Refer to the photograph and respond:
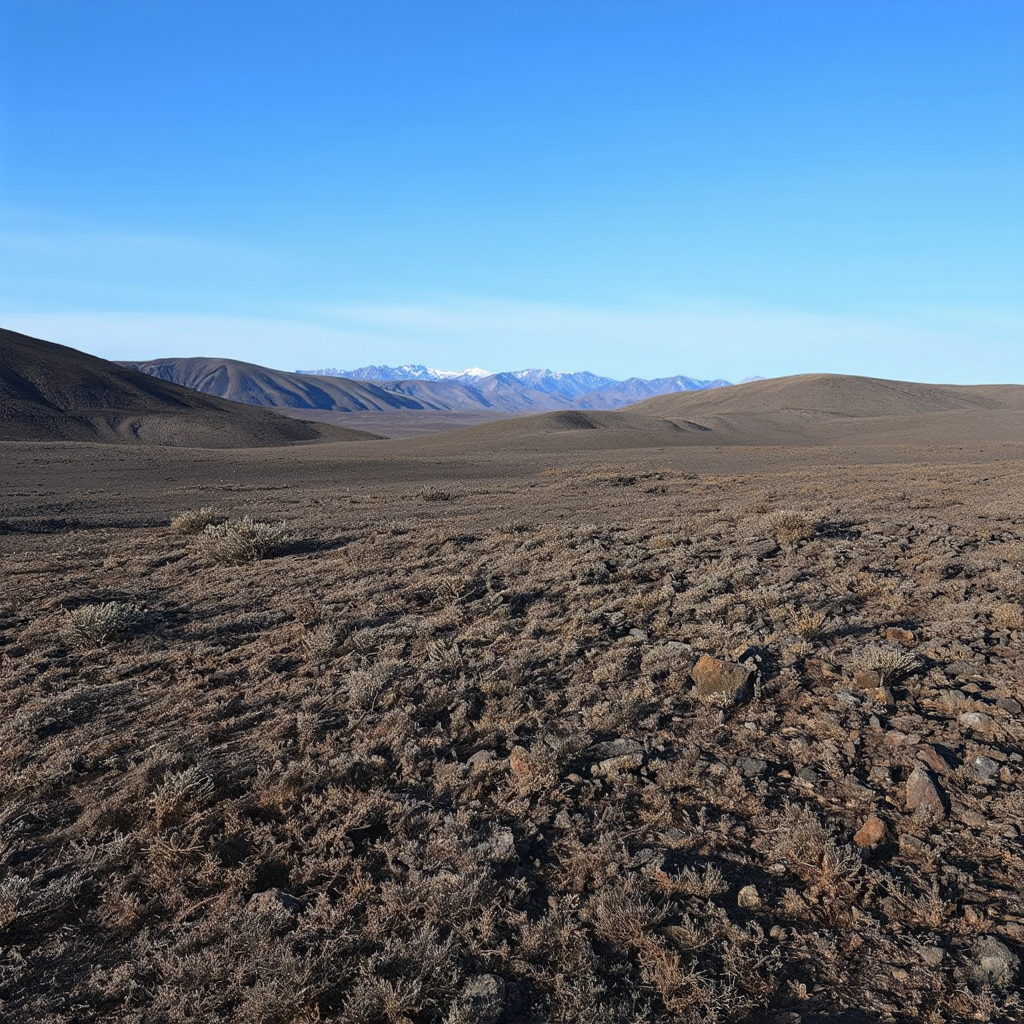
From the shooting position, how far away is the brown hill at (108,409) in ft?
250

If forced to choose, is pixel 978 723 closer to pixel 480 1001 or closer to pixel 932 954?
pixel 932 954

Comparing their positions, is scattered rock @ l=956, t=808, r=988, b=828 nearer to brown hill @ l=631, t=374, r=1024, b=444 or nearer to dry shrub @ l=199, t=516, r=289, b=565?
dry shrub @ l=199, t=516, r=289, b=565

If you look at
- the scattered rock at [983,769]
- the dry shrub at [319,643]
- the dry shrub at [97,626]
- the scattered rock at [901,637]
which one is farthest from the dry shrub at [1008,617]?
the dry shrub at [97,626]

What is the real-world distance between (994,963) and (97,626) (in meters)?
7.27

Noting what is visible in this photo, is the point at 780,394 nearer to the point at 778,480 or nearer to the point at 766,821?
the point at 778,480

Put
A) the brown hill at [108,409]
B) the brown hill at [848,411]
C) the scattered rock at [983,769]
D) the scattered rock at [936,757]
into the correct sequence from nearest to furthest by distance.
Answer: the scattered rock at [983,769]
the scattered rock at [936,757]
the brown hill at [848,411]
the brown hill at [108,409]

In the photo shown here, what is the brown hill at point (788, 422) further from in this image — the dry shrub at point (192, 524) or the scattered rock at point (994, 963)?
the scattered rock at point (994, 963)

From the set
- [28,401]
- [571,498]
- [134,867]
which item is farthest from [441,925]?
[28,401]

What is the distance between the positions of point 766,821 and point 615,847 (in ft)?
3.04

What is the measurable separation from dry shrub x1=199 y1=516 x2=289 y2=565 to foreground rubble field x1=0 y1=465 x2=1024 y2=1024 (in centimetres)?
181

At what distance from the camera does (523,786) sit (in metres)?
4.44

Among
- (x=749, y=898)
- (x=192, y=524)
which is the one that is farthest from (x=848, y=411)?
(x=749, y=898)

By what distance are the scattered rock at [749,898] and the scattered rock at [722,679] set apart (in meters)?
1.97

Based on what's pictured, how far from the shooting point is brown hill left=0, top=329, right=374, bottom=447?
7631cm
